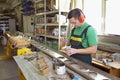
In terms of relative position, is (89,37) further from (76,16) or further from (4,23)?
(4,23)

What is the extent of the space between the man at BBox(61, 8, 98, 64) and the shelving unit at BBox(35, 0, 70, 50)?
1802mm

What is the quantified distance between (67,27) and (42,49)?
5.27 feet

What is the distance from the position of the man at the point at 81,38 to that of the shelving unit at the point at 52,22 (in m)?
1.80

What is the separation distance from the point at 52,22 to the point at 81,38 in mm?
2435

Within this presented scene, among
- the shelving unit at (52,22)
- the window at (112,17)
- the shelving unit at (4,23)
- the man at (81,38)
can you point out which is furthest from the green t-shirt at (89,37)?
the shelving unit at (4,23)

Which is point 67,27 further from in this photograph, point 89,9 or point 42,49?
point 42,49

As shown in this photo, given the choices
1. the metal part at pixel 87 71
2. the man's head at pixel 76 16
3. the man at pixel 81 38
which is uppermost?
the man's head at pixel 76 16

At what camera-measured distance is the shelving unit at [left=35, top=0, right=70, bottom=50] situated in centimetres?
394

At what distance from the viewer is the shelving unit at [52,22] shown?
3943mm

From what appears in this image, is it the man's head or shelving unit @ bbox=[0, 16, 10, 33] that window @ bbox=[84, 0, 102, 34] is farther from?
shelving unit @ bbox=[0, 16, 10, 33]

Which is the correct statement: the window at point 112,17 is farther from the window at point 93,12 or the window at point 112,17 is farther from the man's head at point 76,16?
the man's head at point 76,16

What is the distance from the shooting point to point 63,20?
13.1 ft

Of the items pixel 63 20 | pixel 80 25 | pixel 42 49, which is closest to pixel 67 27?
pixel 63 20

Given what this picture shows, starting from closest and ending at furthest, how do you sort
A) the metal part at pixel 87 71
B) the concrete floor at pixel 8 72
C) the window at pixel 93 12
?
the metal part at pixel 87 71 → the window at pixel 93 12 → the concrete floor at pixel 8 72
